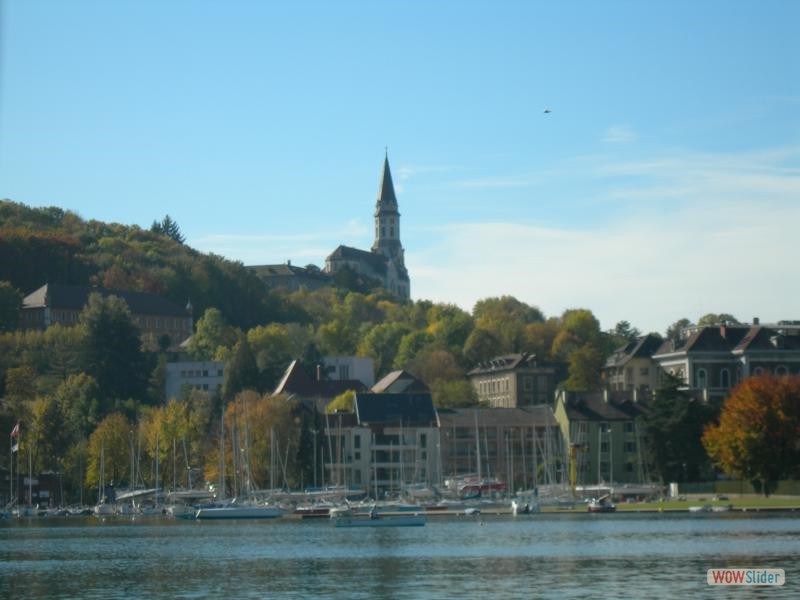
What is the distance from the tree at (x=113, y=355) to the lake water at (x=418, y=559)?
217ft

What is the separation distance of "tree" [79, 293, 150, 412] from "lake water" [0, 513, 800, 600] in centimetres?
6624

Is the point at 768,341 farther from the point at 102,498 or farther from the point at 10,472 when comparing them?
the point at 10,472

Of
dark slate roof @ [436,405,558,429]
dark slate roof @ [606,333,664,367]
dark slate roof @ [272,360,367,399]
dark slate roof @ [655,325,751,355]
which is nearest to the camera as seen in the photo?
dark slate roof @ [436,405,558,429]

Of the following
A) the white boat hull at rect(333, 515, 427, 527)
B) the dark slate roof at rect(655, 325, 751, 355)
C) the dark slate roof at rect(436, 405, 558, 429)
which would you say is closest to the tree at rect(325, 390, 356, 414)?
the dark slate roof at rect(436, 405, 558, 429)

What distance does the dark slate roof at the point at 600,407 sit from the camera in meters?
148

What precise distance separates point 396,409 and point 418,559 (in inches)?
3133

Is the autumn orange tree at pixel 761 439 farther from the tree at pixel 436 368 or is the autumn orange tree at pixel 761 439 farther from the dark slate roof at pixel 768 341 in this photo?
the tree at pixel 436 368

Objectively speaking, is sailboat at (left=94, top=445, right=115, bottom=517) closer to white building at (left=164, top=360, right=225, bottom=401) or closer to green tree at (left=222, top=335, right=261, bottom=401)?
green tree at (left=222, top=335, right=261, bottom=401)

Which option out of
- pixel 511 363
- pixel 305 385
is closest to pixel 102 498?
pixel 305 385

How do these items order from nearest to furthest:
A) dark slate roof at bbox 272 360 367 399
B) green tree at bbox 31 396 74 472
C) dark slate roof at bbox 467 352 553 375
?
green tree at bbox 31 396 74 472, dark slate roof at bbox 272 360 367 399, dark slate roof at bbox 467 352 553 375

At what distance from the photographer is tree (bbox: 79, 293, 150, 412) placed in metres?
175

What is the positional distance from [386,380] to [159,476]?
37.3 m

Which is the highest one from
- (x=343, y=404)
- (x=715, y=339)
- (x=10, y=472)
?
(x=715, y=339)

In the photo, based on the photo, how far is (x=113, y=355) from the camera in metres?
176
